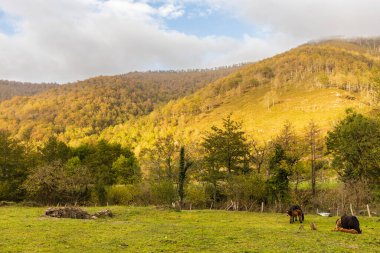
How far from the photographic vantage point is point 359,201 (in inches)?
2314

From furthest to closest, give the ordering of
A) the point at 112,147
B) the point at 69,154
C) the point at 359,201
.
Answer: the point at 112,147
the point at 69,154
the point at 359,201

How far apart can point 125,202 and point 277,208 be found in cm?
3578

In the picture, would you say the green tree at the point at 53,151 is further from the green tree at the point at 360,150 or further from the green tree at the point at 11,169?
the green tree at the point at 360,150

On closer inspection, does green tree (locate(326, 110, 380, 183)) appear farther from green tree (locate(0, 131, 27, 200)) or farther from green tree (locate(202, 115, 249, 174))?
green tree (locate(0, 131, 27, 200))

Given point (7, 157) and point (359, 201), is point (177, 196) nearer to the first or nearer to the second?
point (359, 201)

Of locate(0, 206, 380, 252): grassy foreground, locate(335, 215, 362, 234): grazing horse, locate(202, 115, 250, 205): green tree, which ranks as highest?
locate(202, 115, 250, 205): green tree

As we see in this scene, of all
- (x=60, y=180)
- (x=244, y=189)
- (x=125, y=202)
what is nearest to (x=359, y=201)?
(x=244, y=189)

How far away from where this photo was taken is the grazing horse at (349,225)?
29827 millimetres

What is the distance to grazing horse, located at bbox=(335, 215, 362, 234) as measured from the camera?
97.9 feet

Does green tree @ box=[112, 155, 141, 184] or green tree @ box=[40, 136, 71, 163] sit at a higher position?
green tree @ box=[40, 136, 71, 163]

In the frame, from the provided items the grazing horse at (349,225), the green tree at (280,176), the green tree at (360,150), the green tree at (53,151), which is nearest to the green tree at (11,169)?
the green tree at (53,151)

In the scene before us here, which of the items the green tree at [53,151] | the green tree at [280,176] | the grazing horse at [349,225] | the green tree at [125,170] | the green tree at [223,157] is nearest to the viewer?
the grazing horse at [349,225]

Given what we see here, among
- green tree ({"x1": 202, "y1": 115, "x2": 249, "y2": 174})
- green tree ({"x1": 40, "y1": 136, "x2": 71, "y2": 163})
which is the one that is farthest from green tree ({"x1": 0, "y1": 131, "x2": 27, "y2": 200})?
green tree ({"x1": 202, "y1": 115, "x2": 249, "y2": 174})

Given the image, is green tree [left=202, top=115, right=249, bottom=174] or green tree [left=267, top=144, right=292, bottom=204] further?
green tree [left=202, top=115, right=249, bottom=174]
